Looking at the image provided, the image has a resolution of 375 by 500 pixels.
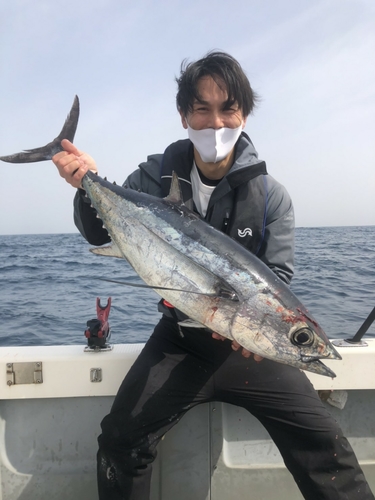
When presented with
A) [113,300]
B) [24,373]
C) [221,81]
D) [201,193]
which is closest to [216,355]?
[201,193]

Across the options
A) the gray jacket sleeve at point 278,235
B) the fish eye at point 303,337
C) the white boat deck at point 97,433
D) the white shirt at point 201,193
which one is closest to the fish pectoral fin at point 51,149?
the white shirt at point 201,193

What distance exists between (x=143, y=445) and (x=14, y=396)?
1070mm

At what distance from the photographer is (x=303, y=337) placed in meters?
2.23

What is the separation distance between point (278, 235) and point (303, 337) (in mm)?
874

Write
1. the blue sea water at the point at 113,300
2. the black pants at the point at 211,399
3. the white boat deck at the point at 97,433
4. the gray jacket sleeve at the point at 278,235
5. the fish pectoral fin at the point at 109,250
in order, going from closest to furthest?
the black pants at the point at 211,399 < the fish pectoral fin at the point at 109,250 < the gray jacket sleeve at the point at 278,235 < the white boat deck at the point at 97,433 < the blue sea water at the point at 113,300

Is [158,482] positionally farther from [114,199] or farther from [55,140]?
[55,140]

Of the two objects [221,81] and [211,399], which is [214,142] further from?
[211,399]

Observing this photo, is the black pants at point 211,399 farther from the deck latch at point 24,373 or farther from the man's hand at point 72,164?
the man's hand at point 72,164

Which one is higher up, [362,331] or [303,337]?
[303,337]

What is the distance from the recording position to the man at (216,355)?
2.43 m

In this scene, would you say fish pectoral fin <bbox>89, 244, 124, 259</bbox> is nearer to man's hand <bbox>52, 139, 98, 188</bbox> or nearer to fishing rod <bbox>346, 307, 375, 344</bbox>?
man's hand <bbox>52, 139, 98, 188</bbox>

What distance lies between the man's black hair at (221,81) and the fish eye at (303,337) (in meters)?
1.54

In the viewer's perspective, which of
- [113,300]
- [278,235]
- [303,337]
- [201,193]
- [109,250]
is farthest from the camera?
[113,300]

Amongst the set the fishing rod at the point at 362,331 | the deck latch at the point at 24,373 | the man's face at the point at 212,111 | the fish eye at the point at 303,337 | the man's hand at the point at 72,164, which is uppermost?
the man's face at the point at 212,111
